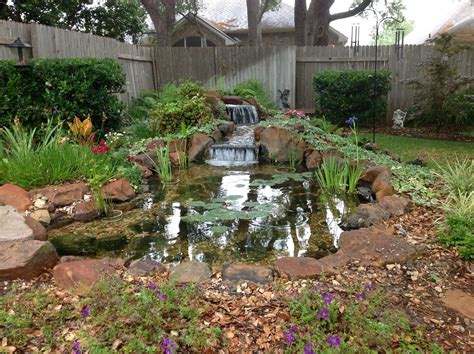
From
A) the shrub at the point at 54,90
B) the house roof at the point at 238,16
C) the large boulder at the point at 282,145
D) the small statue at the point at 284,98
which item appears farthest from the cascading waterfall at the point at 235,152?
the house roof at the point at 238,16

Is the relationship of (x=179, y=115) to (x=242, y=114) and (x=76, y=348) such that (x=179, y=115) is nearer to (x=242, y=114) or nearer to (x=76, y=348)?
(x=242, y=114)

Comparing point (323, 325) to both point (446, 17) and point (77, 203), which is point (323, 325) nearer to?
point (77, 203)

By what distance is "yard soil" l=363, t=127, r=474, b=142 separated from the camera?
862 centimetres

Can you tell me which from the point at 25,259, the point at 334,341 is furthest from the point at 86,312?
the point at 334,341

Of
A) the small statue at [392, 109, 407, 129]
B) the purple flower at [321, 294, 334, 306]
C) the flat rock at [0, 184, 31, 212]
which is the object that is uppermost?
the small statue at [392, 109, 407, 129]

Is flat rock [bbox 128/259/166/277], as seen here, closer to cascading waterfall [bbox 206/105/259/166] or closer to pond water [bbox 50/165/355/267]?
pond water [bbox 50/165/355/267]

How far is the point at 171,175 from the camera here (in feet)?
19.7

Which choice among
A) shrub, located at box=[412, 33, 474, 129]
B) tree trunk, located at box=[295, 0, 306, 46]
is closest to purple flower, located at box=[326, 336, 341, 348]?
shrub, located at box=[412, 33, 474, 129]

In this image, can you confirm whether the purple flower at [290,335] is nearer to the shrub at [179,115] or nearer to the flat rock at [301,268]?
the flat rock at [301,268]

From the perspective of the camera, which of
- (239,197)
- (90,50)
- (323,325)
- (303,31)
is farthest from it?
(303,31)

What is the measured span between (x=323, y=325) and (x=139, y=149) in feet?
16.2

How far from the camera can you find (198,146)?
697cm

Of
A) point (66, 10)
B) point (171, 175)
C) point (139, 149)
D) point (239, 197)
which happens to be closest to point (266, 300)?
point (239, 197)

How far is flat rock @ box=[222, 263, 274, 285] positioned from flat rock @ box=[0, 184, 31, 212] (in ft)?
8.31
